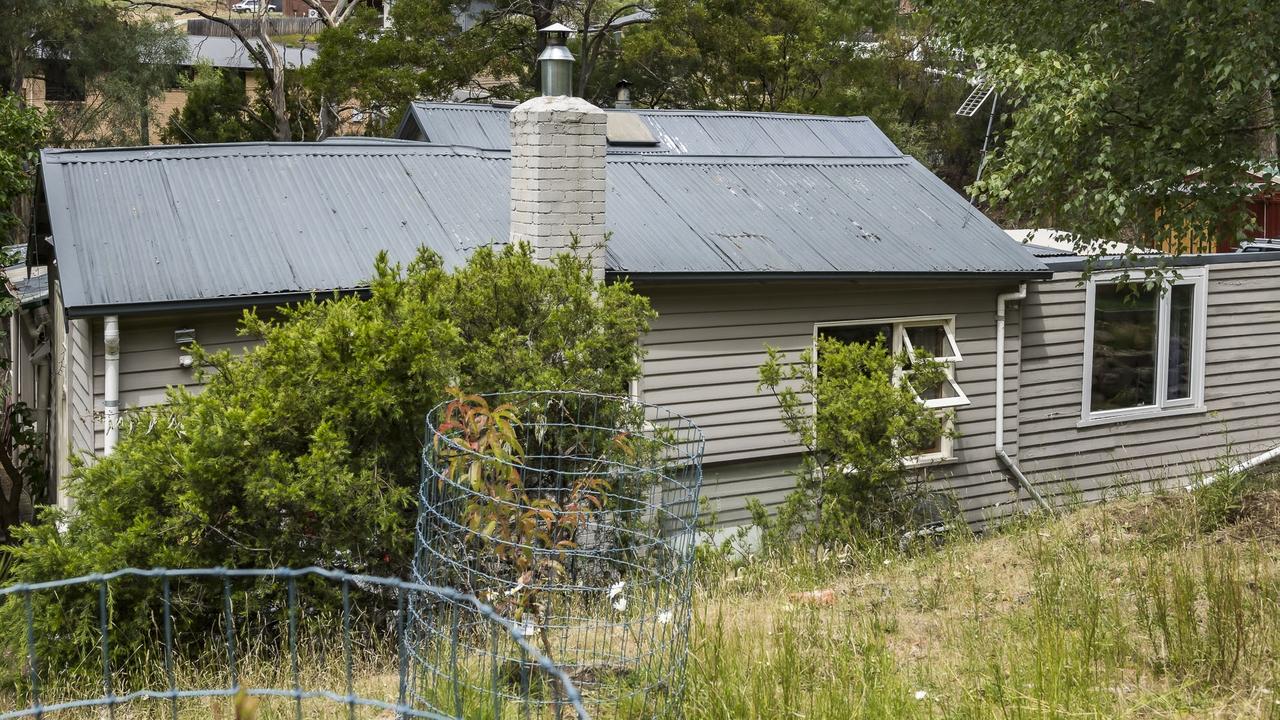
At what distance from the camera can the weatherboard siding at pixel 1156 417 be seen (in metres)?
A: 12.3

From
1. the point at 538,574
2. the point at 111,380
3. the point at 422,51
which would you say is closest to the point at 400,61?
the point at 422,51

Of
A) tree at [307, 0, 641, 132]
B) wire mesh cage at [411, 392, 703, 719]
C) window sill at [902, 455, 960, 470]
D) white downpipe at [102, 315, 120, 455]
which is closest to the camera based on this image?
wire mesh cage at [411, 392, 703, 719]

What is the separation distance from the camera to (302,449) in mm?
6504

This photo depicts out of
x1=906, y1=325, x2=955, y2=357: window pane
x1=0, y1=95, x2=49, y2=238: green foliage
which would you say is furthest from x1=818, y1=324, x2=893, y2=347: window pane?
x1=0, y1=95, x2=49, y2=238: green foliage

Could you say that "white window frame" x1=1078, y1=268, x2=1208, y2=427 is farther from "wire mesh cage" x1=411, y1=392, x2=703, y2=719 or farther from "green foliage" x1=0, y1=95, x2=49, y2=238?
"green foliage" x1=0, y1=95, x2=49, y2=238

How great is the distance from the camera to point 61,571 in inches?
246

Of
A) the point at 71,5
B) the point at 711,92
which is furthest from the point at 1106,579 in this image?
the point at 71,5

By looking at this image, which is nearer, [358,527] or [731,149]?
[358,527]

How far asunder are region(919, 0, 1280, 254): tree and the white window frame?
358cm

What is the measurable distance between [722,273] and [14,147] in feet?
22.3

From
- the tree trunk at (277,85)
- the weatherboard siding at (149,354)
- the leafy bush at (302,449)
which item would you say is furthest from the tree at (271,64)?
the leafy bush at (302,449)

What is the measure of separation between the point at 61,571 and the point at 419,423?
2024mm

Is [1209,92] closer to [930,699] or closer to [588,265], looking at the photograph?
[588,265]

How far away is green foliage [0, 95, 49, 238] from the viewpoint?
35.4 ft
